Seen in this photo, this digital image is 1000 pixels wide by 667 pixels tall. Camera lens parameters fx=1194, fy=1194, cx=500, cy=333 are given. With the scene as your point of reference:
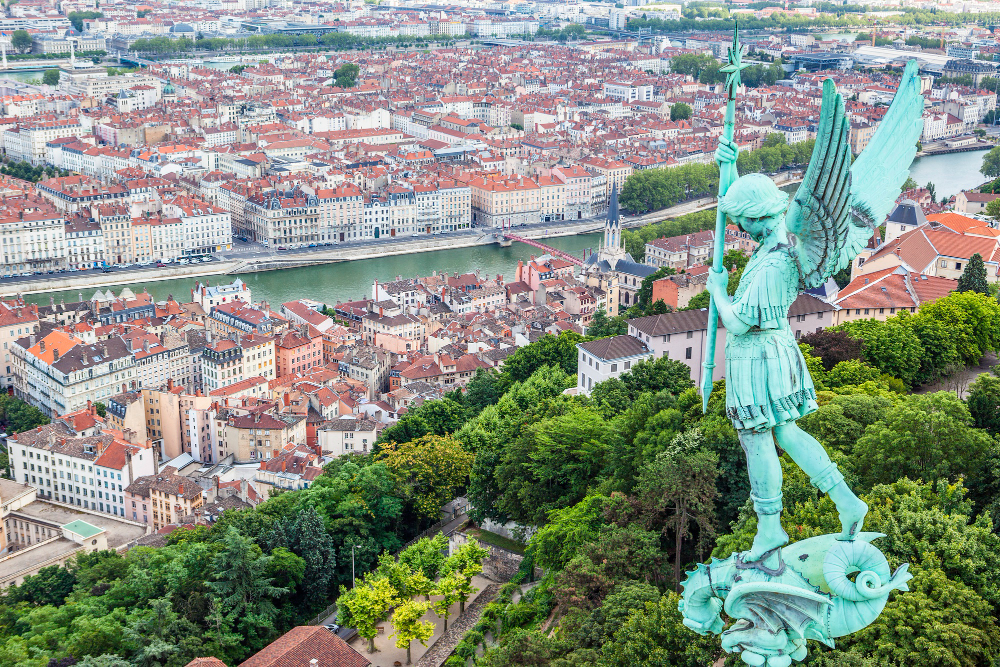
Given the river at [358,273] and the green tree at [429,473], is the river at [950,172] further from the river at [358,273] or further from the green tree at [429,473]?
the green tree at [429,473]

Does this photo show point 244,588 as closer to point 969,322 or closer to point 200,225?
point 969,322

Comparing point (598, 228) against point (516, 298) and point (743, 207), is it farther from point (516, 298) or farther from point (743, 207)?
point (743, 207)

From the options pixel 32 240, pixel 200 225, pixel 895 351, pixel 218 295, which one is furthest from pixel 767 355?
pixel 200 225

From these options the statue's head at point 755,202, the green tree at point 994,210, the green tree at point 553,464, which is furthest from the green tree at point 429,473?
the green tree at point 994,210

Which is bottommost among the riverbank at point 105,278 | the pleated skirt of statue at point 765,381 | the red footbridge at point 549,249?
the riverbank at point 105,278

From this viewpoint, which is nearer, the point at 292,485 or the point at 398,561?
the point at 398,561

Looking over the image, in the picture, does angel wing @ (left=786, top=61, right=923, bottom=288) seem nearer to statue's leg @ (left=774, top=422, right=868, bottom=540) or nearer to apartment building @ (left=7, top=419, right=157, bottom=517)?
statue's leg @ (left=774, top=422, right=868, bottom=540)

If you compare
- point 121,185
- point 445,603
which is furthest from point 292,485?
point 121,185
